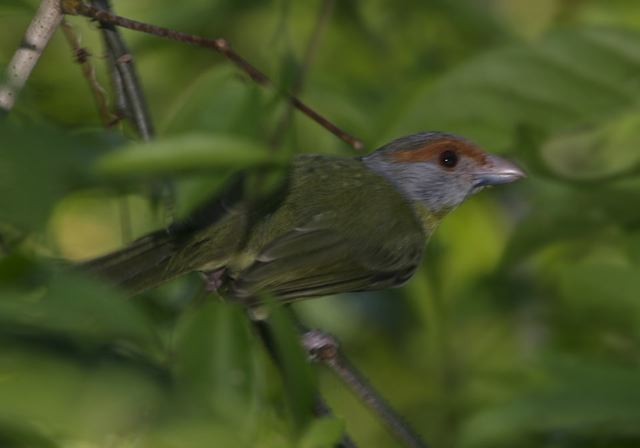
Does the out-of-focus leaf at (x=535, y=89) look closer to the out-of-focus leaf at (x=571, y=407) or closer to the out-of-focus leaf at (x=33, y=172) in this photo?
the out-of-focus leaf at (x=571, y=407)

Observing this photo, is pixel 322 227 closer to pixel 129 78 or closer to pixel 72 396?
pixel 129 78

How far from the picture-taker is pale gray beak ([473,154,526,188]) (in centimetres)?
478

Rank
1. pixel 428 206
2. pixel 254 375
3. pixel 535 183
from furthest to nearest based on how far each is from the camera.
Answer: pixel 428 206, pixel 535 183, pixel 254 375

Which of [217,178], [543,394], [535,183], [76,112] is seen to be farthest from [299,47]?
[217,178]

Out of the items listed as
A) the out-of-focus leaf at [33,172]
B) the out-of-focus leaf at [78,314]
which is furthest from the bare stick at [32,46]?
the out-of-focus leaf at [78,314]

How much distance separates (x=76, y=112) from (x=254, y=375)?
7.34 feet

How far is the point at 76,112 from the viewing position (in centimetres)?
397

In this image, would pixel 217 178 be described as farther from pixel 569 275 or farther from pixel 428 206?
pixel 428 206

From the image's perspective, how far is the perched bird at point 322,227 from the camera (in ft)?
10.8

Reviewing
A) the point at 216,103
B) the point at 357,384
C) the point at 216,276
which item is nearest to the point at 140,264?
the point at 216,276

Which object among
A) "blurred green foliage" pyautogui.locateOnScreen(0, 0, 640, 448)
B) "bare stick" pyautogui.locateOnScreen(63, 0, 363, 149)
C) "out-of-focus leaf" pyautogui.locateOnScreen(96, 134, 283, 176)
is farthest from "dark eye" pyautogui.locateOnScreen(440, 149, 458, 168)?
"out-of-focus leaf" pyautogui.locateOnScreen(96, 134, 283, 176)

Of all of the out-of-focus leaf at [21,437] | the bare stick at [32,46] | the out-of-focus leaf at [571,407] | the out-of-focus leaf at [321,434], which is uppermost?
the bare stick at [32,46]

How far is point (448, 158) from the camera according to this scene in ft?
16.2

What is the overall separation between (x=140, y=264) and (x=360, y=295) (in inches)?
140
